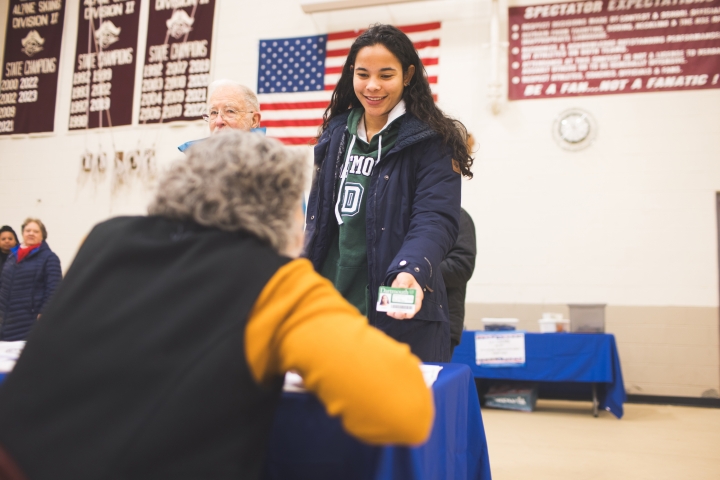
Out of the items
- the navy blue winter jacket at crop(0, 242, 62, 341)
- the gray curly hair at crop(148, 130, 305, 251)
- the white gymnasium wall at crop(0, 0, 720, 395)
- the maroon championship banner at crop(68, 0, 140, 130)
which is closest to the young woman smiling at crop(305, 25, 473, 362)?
the gray curly hair at crop(148, 130, 305, 251)

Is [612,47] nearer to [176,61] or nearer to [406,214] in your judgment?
[176,61]

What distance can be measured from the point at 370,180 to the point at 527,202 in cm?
466

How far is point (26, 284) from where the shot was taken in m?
5.47

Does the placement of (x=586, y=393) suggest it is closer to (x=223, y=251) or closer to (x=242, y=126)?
(x=242, y=126)

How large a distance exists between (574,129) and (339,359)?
5.90 metres

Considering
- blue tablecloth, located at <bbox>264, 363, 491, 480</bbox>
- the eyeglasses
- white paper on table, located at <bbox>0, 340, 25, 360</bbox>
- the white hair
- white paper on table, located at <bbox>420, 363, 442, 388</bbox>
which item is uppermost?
the white hair

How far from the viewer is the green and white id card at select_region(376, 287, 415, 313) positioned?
1.37 metres

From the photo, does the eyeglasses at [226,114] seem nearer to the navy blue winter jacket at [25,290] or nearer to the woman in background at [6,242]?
the navy blue winter jacket at [25,290]

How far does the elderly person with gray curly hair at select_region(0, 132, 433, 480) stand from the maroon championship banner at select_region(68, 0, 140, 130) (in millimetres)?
7311

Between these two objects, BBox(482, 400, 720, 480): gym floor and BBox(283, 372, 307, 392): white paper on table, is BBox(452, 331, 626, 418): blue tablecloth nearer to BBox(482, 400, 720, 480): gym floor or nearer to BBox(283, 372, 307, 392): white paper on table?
BBox(482, 400, 720, 480): gym floor

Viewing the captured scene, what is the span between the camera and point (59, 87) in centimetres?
790

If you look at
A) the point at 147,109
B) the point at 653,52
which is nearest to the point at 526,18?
the point at 653,52

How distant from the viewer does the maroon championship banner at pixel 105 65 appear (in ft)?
25.0

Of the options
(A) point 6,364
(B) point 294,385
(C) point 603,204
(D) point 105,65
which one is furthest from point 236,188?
(D) point 105,65
